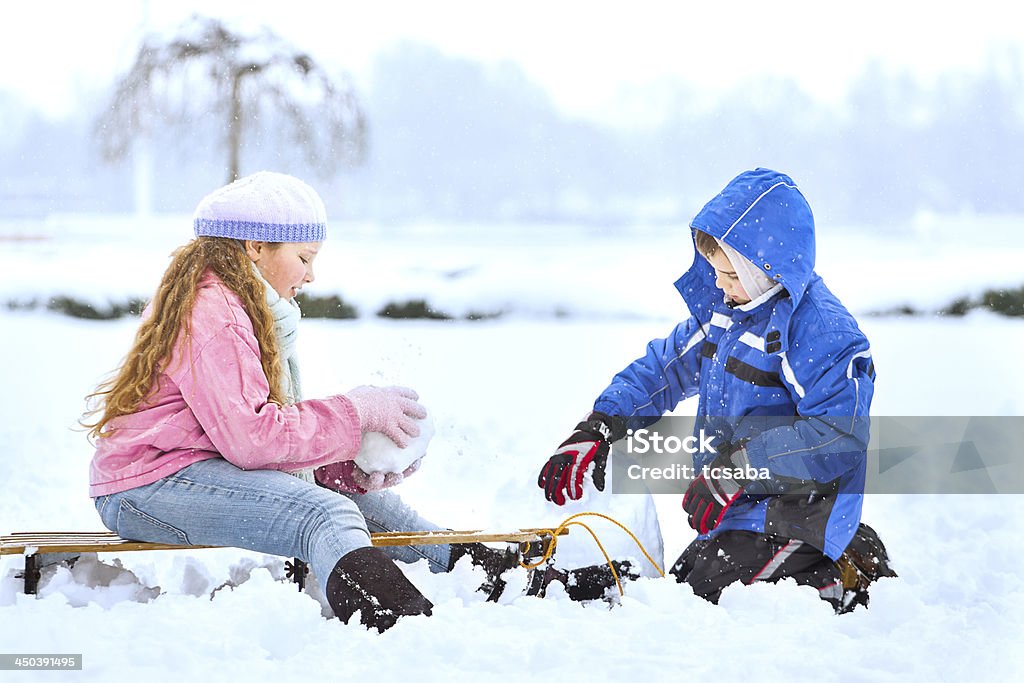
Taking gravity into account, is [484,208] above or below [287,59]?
below

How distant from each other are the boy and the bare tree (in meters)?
3.29

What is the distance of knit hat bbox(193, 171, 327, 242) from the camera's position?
1.83m

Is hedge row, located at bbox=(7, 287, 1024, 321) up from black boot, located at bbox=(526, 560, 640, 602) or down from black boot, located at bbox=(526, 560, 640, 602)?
up

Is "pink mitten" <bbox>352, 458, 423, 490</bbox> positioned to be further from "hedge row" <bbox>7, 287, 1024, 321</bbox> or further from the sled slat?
"hedge row" <bbox>7, 287, 1024, 321</bbox>

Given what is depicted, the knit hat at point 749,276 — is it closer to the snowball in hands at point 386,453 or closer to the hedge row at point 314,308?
the snowball in hands at point 386,453

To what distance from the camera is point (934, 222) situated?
5402 millimetres

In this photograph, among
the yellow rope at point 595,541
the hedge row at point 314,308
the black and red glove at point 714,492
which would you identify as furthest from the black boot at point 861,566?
the hedge row at point 314,308

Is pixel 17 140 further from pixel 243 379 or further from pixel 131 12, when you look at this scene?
pixel 243 379

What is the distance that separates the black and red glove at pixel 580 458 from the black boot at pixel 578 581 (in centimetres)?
15

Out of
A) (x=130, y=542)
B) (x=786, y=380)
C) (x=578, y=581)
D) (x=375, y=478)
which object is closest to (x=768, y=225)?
(x=786, y=380)

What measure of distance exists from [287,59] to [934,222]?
345 cm

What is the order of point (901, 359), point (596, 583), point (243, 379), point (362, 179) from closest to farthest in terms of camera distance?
point (243, 379) < point (596, 583) < point (901, 359) < point (362, 179)

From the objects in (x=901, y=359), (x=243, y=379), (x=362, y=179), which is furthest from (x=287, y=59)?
(x=243, y=379)

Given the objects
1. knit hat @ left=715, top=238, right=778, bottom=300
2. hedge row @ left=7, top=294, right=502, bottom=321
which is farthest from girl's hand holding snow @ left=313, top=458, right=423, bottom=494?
hedge row @ left=7, top=294, right=502, bottom=321
